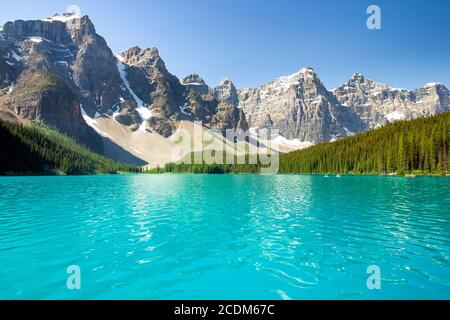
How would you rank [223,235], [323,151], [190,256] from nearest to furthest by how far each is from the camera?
[190,256] < [223,235] < [323,151]

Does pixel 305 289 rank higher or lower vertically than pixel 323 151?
lower

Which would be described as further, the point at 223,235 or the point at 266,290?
the point at 223,235

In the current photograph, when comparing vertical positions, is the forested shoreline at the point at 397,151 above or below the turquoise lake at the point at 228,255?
above

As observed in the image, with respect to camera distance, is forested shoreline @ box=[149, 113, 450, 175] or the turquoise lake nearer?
the turquoise lake

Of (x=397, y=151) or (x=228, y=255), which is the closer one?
(x=228, y=255)

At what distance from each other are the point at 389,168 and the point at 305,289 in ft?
446

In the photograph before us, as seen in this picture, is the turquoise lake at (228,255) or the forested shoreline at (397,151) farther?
the forested shoreline at (397,151)

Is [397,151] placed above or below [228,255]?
above

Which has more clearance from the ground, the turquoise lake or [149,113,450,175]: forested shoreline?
[149,113,450,175]: forested shoreline

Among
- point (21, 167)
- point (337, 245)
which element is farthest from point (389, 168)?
point (21, 167)

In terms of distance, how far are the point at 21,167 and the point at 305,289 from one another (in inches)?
7472

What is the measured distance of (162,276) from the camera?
44.7 ft
